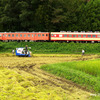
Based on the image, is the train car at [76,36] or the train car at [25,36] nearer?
the train car at [76,36]

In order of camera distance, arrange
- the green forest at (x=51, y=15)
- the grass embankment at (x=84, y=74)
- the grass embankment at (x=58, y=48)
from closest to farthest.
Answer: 1. the grass embankment at (x=84, y=74)
2. the grass embankment at (x=58, y=48)
3. the green forest at (x=51, y=15)

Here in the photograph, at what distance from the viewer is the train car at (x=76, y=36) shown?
A: 36.3 m

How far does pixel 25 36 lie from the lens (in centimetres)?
3922

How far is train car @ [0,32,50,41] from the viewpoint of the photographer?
126ft

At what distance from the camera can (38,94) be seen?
8648 mm

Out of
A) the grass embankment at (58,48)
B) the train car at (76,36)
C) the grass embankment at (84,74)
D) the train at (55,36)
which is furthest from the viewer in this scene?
the train at (55,36)

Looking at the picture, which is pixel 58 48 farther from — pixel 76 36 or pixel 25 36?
pixel 25 36

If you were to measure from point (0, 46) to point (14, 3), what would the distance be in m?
16.5

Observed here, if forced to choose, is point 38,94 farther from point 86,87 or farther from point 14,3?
point 14,3

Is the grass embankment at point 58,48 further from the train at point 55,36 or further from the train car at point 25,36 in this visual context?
the train car at point 25,36

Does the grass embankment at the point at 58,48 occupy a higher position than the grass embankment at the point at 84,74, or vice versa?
the grass embankment at the point at 58,48

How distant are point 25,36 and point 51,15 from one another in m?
10.1

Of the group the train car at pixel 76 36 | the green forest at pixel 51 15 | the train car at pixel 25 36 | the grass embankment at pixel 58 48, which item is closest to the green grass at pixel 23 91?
the grass embankment at pixel 58 48

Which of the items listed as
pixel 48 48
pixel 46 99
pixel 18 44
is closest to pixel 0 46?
pixel 18 44
